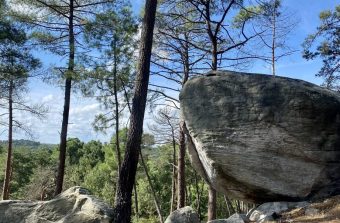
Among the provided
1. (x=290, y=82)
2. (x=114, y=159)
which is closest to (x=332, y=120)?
Answer: (x=290, y=82)

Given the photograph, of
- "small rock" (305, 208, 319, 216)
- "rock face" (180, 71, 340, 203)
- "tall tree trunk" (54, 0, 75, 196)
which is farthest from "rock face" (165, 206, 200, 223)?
"tall tree trunk" (54, 0, 75, 196)

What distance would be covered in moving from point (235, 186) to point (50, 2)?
9.71 m

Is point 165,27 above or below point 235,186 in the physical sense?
above

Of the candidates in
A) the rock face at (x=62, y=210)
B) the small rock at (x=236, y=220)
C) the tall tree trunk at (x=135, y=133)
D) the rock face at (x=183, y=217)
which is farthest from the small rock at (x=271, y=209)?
the rock face at (x=62, y=210)

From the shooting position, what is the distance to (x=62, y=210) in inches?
374

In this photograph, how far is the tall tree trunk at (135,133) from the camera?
879 cm

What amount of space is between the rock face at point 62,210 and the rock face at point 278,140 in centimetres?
267

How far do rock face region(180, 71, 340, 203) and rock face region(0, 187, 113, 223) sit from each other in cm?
267

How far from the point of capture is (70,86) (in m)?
14.6

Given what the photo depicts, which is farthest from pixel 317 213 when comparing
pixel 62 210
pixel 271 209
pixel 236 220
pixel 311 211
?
pixel 62 210

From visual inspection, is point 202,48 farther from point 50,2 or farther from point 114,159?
point 114,159

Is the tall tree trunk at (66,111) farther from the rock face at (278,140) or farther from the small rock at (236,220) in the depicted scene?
the small rock at (236,220)

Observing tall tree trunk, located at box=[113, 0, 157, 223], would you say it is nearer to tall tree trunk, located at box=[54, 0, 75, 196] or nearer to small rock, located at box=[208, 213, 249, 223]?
small rock, located at box=[208, 213, 249, 223]

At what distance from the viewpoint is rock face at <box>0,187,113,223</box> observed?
8.91 meters
